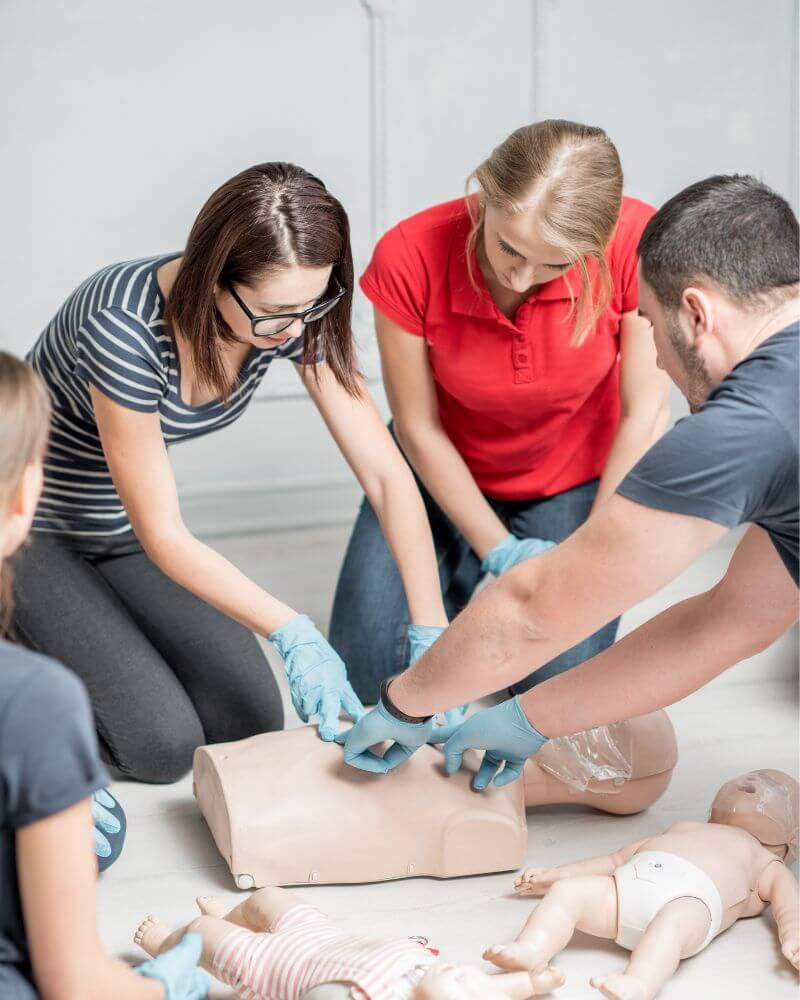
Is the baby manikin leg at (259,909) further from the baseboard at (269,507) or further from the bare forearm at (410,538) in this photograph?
the baseboard at (269,507)

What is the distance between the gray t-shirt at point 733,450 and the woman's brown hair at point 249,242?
25.9 inches

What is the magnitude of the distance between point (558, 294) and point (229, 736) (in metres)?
0.94

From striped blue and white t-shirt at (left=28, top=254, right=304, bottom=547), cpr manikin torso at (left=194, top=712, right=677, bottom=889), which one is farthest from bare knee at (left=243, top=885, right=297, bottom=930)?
striped blue and white t-shirt at (left=28, top=254, right=304, bottom=547)

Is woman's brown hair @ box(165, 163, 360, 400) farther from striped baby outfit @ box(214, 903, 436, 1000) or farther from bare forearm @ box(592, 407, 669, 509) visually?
striped baby outfit @ box(214, 903, 436, 1000)

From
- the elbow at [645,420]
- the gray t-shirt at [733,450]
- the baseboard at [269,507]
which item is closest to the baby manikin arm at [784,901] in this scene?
the gray t-shirt at [733,450]

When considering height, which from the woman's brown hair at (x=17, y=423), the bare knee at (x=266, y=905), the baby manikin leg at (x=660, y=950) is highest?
the woman's brown hair at (x=17, y=423)

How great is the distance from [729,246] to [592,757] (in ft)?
2.78

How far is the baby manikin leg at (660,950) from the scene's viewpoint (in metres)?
1.37

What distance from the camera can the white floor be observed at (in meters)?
1.50

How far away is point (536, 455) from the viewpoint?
89.0 inches

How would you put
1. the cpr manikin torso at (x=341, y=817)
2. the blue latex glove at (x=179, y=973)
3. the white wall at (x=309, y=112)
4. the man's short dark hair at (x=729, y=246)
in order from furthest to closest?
the white wall at (x=309, y=112), the cpr manikin torso at (x=341, y=817), the man's short dark hair at (x=729, y=246), the blue latex glove at (x=179, y=973)

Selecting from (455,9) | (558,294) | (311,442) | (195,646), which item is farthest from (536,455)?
(455,9)

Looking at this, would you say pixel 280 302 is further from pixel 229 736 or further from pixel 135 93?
pixel 135 93

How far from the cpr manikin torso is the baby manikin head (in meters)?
0.29
